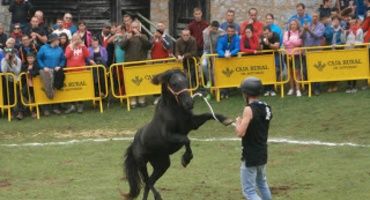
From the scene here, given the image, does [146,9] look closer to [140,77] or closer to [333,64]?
[140,77]

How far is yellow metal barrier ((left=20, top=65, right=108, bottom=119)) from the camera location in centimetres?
2042

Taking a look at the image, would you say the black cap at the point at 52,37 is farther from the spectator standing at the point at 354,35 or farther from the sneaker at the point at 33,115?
the spectator standing at the point at 354,35

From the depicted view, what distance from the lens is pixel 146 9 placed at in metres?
26.4

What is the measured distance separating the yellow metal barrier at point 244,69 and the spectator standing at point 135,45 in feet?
4.78

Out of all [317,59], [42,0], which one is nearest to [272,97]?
[317,59]


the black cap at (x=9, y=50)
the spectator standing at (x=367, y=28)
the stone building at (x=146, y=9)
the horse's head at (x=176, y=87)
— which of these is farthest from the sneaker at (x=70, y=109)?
the horse's head at (x=176, y=87)

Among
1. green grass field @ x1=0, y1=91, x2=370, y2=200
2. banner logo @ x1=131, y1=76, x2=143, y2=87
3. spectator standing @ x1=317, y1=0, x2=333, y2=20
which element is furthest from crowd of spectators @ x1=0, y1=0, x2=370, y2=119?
green grass field @ x1=0, y1=91, x2=370, y2=200

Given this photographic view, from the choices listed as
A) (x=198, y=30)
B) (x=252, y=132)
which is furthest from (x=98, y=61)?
(x=252, y=132)

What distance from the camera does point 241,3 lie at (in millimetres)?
24656

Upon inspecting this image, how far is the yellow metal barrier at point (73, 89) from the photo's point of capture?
20.4 m

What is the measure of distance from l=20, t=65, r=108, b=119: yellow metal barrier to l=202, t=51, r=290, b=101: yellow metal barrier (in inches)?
106

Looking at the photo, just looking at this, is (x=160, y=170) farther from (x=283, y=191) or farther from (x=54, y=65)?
(x=54, y=65)

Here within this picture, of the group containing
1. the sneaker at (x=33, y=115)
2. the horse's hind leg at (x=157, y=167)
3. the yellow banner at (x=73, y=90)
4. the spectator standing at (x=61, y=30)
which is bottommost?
the sneaker at (x=33, y=115)

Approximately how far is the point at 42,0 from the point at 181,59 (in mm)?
7388
